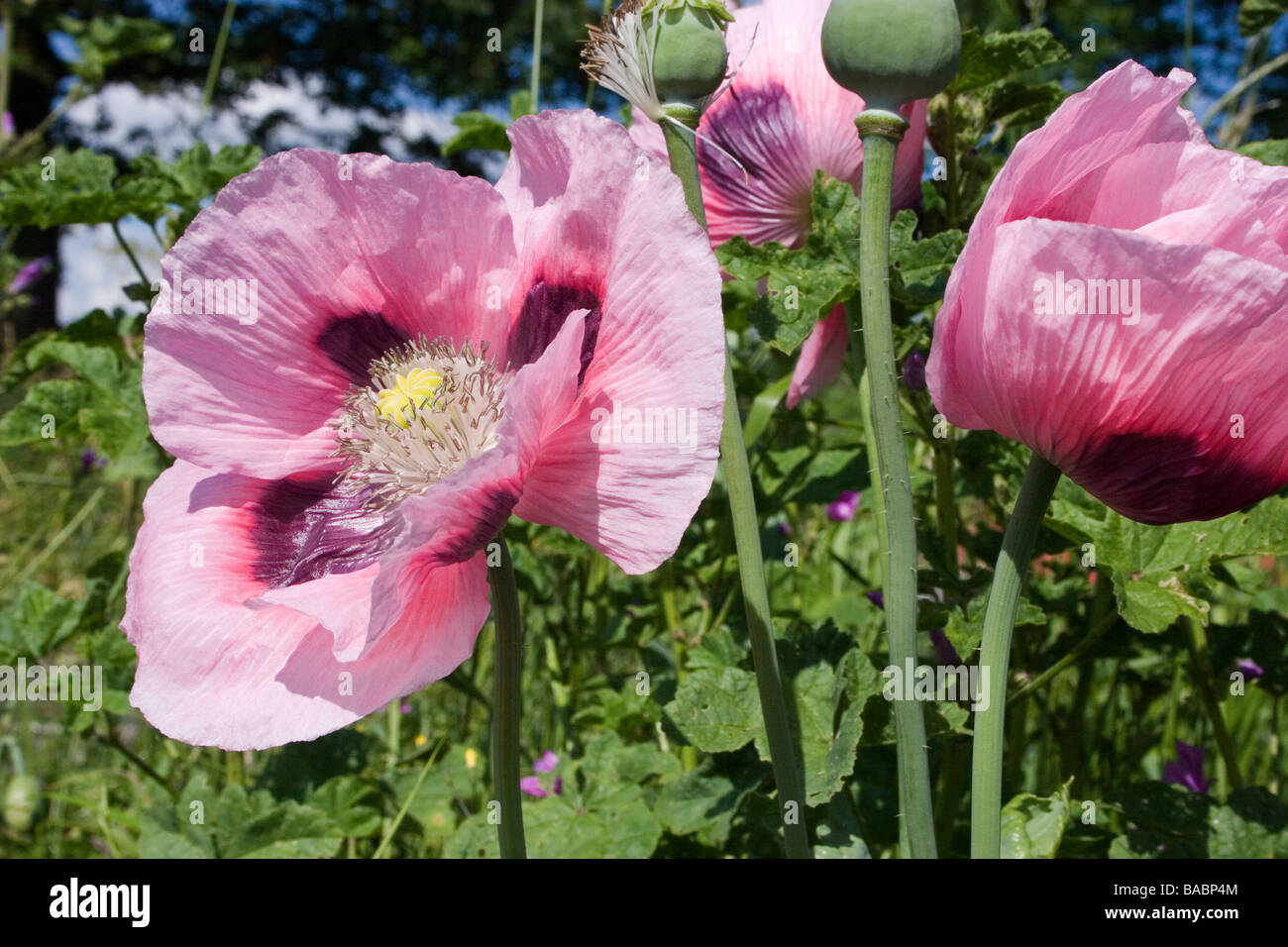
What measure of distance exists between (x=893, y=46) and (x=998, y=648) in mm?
363

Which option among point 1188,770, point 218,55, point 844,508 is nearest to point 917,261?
point 1188,770

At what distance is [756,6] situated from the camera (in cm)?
114

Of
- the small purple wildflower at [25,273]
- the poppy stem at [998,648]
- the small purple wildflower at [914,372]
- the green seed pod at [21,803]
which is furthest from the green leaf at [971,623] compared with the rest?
the small purple wildflower at [25,273]

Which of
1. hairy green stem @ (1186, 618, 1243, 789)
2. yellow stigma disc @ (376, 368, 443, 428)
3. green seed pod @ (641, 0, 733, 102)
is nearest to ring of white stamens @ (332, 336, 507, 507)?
yellow stigma disc @ (376, 368, 443, 428)

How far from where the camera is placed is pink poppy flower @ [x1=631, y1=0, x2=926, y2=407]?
3.61 ft

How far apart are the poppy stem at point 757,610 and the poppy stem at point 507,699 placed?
0.15 meters

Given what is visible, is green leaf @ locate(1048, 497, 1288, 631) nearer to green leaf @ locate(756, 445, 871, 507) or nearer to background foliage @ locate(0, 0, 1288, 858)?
background foliage @ locate(0, 0, 1288, 858)

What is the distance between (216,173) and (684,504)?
125 cm

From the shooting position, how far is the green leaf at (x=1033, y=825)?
91 centimetres

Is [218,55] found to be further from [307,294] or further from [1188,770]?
[1188,770]

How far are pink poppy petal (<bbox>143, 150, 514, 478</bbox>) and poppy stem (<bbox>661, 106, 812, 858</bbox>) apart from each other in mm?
137

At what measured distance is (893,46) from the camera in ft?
2.32
